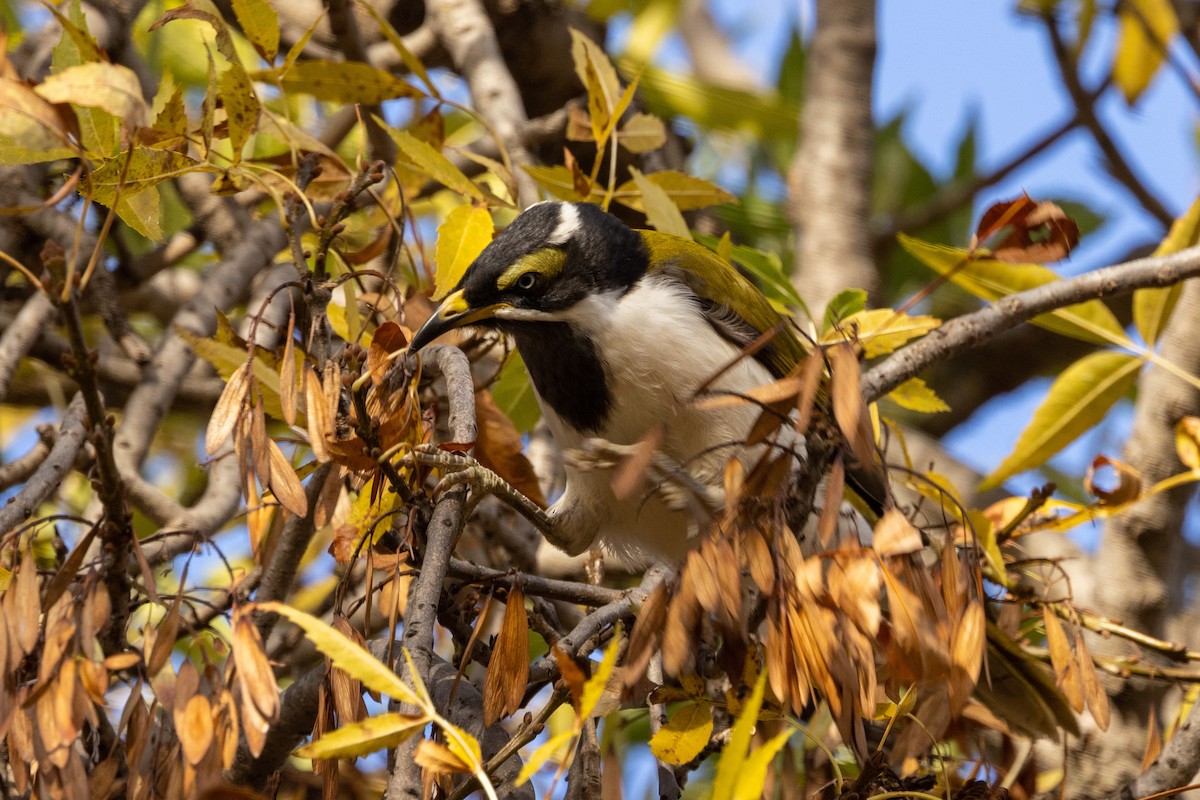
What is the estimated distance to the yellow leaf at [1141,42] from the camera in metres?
5.31

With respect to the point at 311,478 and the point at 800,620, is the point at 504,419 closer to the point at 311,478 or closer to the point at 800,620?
the point at 311,478

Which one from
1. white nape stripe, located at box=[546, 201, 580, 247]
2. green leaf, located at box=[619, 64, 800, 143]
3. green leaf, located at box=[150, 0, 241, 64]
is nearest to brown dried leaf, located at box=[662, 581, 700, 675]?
green leaf, located at box=[150, 0, 241, 64]

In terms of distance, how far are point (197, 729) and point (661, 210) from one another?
1794mm

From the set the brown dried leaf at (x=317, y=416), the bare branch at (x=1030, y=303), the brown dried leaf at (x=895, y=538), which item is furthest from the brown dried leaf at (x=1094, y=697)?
the brown dried leaf at (x=317, y=416)

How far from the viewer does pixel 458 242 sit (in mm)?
2830

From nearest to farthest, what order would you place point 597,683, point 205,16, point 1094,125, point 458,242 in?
1. point 597,683
2. point 205,16
3. point 458,242
4. point 1094,125

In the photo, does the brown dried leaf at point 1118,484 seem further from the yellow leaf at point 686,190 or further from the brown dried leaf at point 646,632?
the brown dried leaf at point 646,632

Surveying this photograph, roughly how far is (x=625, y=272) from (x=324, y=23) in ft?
5.82

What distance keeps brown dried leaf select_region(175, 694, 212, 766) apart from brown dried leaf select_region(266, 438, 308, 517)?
34cm

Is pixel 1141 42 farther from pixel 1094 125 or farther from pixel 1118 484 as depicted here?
pixel 1118 484

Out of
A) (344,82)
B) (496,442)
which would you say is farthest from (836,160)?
(496,442)

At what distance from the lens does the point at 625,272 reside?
11.4 feet

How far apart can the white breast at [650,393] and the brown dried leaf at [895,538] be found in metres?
1.22

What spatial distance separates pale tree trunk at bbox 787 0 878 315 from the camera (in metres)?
4.92
